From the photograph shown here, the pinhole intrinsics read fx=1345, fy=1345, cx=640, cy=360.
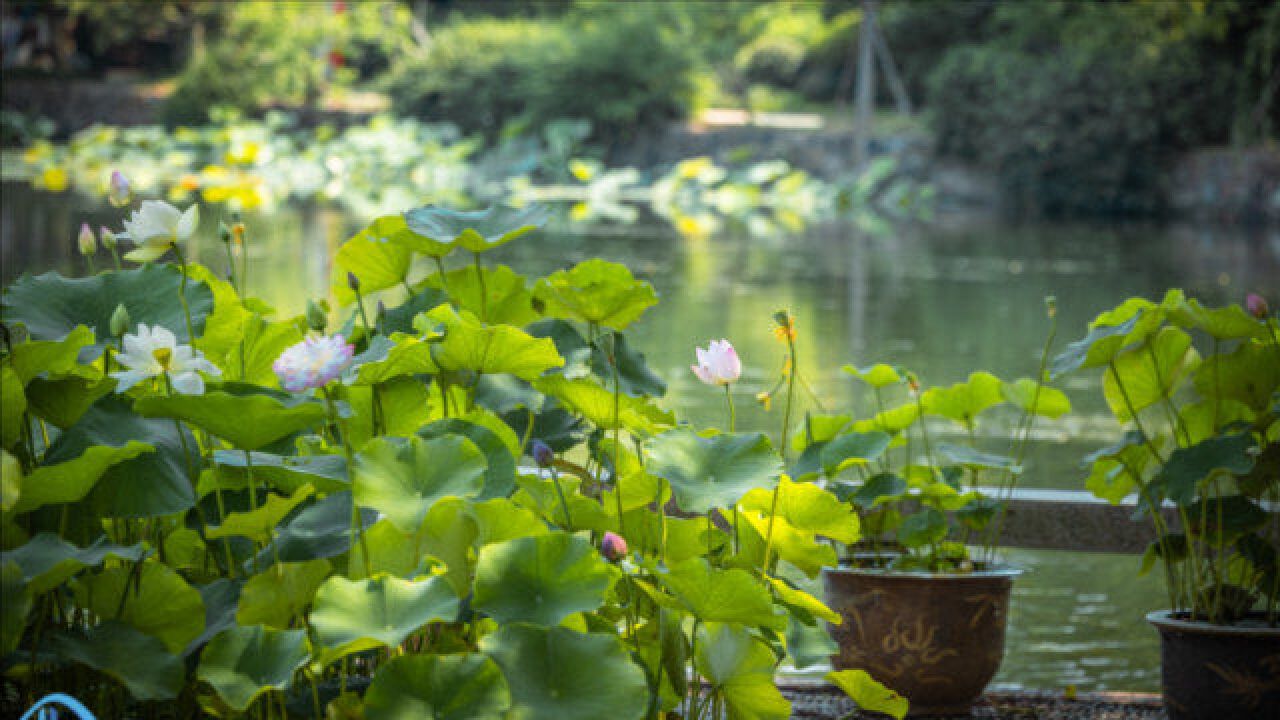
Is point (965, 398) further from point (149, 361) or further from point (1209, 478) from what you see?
point (149, 361)

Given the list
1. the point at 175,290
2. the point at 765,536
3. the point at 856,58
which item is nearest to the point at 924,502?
the point at 765,536

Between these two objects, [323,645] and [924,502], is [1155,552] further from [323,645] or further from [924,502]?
[323,645]

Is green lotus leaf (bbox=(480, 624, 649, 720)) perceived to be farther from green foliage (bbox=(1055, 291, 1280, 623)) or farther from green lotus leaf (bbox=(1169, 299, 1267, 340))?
green lotus leaf (bbox=(1169, 299, 1267, 340))

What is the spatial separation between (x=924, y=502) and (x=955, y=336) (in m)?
3.93

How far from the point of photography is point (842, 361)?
16.7 feet

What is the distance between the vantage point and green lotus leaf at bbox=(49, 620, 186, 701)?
2.87 feet

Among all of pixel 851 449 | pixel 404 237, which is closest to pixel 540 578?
pixel 404 237

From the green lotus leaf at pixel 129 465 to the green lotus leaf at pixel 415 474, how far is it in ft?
0.47

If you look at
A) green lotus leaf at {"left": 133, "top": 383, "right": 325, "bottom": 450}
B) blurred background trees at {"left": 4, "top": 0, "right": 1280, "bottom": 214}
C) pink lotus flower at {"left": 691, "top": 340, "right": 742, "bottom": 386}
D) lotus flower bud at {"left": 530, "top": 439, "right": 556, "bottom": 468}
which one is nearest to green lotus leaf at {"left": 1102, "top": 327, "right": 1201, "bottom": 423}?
pink lotus flower at {"left": 691, "top": 340, "right": 742, "bottom": 386}

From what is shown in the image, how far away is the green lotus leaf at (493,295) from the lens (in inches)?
55.1

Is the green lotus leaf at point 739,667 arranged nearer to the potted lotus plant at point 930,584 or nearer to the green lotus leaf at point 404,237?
the green lotus leaf at point 404,237

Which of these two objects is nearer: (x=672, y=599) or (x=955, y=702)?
(x=672, y=599)

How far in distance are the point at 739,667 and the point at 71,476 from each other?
48cm

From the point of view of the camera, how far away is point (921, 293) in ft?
22.9
